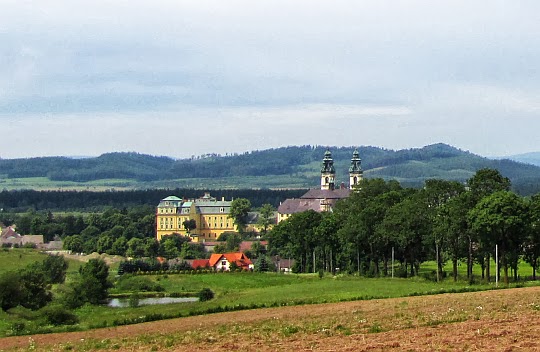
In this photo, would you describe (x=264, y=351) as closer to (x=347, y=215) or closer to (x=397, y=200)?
(x=397, y=200)

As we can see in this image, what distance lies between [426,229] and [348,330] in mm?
47252

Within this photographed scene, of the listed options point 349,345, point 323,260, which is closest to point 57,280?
point 323,260

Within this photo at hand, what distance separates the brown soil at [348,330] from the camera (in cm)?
2792

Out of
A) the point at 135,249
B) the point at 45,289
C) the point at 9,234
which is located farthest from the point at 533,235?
the point at 9,234

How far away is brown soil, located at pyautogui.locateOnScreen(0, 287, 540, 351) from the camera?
27.9 meters

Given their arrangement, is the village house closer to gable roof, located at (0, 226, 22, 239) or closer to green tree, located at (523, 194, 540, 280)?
green tree, located at (523, 194, 540, 280)

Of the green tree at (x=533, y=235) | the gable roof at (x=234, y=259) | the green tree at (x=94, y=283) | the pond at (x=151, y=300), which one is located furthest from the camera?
the gable roof at (x=234, y=259)

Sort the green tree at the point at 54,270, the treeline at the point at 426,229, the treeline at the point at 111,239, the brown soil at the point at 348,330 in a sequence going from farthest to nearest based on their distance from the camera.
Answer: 1. the treeline at the point at 111,239
2. the green tree at the point at 54,270
3. the treeline at the point at 426,229
4. the brown soil at the point at 348,330

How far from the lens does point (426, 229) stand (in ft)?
258

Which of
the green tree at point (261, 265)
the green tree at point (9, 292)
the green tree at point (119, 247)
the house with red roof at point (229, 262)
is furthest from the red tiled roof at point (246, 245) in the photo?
the green tree at point (9, 292)

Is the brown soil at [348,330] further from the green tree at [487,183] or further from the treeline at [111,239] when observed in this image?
the treeline at [111,239]

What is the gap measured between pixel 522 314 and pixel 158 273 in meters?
84.8

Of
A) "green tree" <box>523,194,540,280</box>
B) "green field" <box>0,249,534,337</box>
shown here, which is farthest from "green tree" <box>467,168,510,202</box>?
"green field" <box>0,249,534,337</box>

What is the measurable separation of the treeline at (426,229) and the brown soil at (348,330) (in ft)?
67.5
